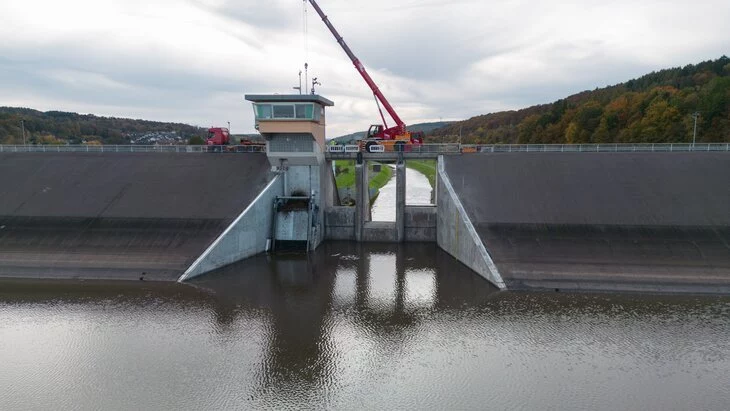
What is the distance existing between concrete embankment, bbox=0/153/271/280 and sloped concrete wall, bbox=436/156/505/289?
48.3 ft

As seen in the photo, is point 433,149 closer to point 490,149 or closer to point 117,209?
point 490,149

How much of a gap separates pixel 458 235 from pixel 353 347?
15032 millimetres

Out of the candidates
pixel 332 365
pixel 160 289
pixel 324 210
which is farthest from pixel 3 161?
pixel 332 365

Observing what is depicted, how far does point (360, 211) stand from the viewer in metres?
37.8

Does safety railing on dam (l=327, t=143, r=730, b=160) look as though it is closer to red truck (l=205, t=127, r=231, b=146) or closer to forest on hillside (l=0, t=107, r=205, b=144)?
red truck (l=205, t=127, r=231, b=146)

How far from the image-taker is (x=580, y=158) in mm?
36062

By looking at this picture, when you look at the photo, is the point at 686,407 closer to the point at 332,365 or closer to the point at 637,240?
the point at 332,365

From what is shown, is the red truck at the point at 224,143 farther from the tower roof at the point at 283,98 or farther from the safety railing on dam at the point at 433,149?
the tower roof at the point at 283,98

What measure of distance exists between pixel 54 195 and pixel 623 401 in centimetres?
4075

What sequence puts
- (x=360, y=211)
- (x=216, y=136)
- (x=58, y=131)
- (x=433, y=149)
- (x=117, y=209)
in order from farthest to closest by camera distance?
1. (x=58, y=131)
2. (x=216, y=136)
3. (x=433, y=149)
4. (x=360, y=211)
5. (x=117, y=209)

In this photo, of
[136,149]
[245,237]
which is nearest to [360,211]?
[245,237]

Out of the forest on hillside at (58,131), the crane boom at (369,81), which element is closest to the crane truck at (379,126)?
the crane boom at (369,81)

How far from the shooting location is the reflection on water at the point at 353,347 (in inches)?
600

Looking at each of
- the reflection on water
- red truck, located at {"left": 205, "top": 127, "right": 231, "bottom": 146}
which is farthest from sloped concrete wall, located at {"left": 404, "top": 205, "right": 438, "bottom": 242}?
red truck, located at {"left": 205, "top": 127, "right": 231, "bottom": 146}
